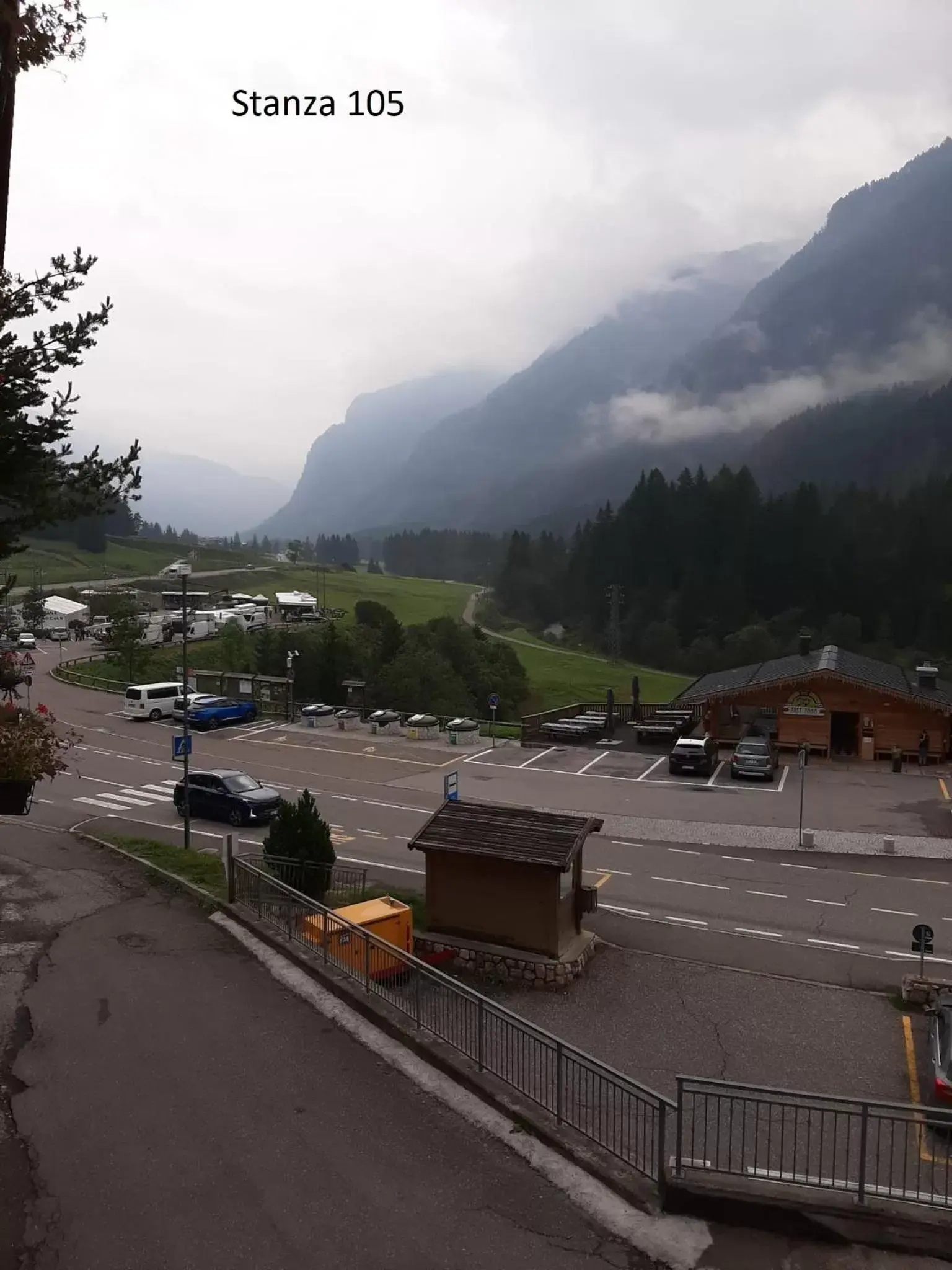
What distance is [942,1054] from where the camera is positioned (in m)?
11.2

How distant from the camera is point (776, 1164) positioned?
9.36m

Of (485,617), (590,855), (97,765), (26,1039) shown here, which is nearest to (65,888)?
(26,1039)

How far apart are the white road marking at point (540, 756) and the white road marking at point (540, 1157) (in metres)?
26.4

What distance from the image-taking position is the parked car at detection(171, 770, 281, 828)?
2617 cm

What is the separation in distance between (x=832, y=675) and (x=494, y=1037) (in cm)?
3132

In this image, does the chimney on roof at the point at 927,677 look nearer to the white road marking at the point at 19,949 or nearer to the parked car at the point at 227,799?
the parked car at the point at 227,799

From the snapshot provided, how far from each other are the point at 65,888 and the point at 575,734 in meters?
30.2

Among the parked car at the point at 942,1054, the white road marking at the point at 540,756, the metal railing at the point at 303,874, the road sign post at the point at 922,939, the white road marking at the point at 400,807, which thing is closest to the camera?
Result: the parked car at the point at 942,1054

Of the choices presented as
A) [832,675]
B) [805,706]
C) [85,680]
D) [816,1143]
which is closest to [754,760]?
[805,706]

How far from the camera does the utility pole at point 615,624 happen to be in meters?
98.2

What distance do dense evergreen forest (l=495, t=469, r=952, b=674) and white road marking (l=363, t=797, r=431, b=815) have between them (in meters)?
78.3

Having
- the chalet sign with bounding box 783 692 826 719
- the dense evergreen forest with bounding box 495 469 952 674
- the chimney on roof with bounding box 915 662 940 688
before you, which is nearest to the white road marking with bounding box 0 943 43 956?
the chalet sign with bounding box 783 692 826 719

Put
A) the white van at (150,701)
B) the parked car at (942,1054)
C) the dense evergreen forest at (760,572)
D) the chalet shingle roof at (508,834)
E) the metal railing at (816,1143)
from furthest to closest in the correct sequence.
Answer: the dense evergreen forest at (760,572) < the white van at (150,701) < the chalet shingle roof at (508,834) < the parked car at (942,1054) < the metal railing at (816,1143)

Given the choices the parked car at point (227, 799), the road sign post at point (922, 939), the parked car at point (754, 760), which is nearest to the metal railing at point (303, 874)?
the parked car at point (227, 799)
